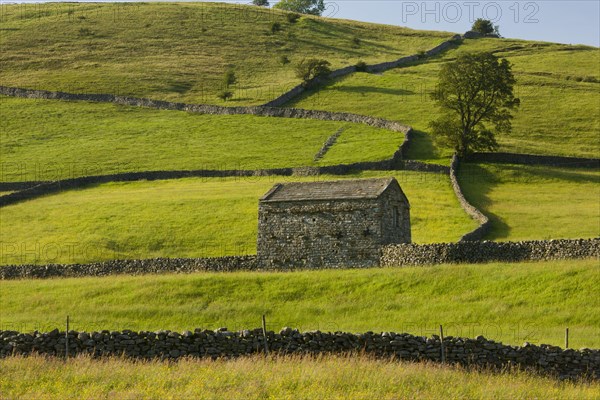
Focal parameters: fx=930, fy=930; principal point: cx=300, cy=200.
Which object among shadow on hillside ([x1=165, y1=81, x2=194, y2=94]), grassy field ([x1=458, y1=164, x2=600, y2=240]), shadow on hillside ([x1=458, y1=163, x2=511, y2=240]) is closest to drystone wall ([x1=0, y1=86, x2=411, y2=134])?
shadow on hillside ([x1=165, y1=81, x2=194, y2=94])

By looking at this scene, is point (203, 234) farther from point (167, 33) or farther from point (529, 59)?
point (167, 33)

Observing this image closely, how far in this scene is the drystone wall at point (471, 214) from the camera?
53972 millimetres

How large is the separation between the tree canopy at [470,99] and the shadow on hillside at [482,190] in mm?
2535

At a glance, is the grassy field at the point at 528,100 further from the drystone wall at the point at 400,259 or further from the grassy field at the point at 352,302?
the grassy field at the point at 352,302

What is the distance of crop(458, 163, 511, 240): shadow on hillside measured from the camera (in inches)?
2279

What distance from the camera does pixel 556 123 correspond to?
313 feet

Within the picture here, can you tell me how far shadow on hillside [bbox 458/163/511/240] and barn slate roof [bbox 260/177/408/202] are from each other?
10937 mm

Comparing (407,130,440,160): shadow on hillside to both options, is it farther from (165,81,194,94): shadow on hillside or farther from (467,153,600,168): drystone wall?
(165,81,194,94): shadow on hillside

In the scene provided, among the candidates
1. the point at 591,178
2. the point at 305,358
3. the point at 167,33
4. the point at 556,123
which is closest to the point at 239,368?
the point at 305,358

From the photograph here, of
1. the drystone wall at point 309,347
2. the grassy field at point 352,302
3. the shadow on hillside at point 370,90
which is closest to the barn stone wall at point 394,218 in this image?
the grassy field at point 352,302

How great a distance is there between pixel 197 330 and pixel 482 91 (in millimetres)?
63195

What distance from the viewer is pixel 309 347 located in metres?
23.6

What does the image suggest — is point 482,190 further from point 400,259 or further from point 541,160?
point 400,259

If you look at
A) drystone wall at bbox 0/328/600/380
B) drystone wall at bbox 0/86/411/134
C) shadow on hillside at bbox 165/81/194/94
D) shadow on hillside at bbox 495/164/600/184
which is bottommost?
shadow on hillside at bbox 495/164/600/184
